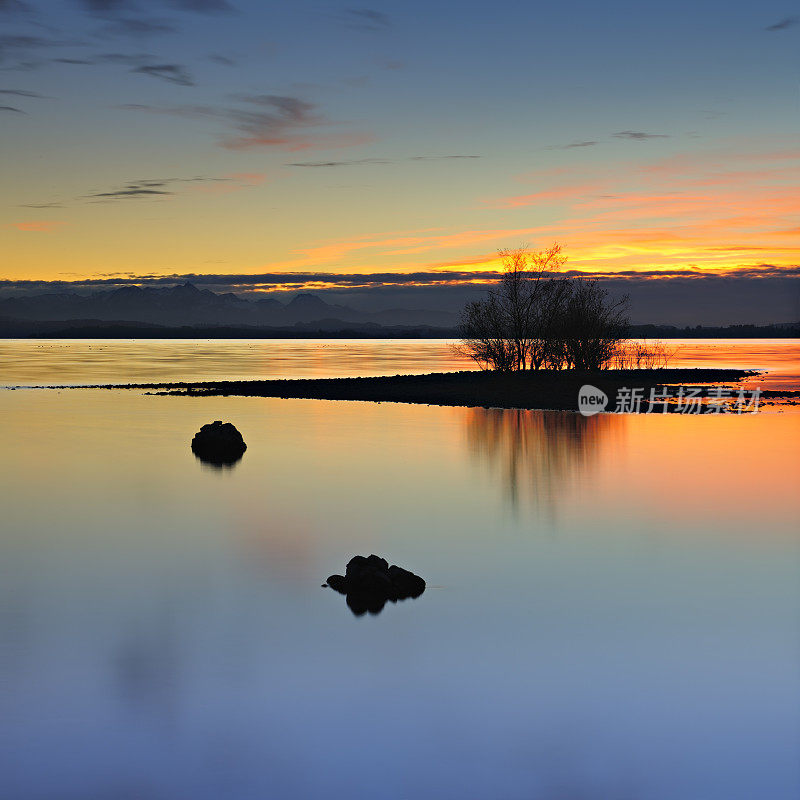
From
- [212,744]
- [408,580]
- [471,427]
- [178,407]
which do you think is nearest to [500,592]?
[408,580]

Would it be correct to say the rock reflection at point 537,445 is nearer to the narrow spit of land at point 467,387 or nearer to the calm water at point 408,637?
the calm water at point 408,637

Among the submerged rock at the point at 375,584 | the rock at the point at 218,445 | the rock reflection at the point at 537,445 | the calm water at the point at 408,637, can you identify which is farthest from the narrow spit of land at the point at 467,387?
the submerged rock at the point at 375,584

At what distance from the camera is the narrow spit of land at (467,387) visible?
5084 cm

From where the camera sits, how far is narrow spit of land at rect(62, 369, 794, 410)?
50.8 metres

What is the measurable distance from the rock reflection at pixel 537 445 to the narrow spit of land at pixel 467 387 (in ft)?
16.7

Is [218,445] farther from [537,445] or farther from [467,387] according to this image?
[467,387]

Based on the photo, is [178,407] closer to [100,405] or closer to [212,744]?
[100,405]

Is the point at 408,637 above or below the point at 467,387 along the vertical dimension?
above

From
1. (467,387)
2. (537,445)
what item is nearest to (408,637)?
(537,445)

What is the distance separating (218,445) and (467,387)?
2950 cm

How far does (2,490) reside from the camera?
24234 mm

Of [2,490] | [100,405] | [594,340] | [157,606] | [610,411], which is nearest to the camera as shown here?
[157,606]

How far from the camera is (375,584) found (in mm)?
13516

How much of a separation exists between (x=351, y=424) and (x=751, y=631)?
1134 inches
